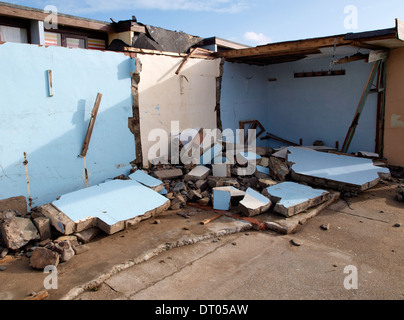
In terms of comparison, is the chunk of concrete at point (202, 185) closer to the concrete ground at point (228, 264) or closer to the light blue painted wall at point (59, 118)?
the concrete ground at point (228, 264)

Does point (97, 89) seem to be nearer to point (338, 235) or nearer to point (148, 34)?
point (148, 34)

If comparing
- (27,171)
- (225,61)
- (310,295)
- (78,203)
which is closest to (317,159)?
(225,61)

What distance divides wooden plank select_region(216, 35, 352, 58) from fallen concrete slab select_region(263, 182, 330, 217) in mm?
3253

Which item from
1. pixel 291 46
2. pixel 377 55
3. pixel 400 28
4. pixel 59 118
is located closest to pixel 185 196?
pixel 59 118

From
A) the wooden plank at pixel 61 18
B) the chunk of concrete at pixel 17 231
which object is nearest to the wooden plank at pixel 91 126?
the chunk of concrete at pixel 17 231

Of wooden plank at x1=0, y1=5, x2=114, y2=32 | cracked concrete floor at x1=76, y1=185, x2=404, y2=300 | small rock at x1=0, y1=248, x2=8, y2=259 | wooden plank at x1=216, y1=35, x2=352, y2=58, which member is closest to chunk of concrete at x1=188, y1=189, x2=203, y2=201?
cracked concrete floor at x1=76, y1=185, x2=404, y2=300

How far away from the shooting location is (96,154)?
6527 mm

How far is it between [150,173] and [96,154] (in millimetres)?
1276

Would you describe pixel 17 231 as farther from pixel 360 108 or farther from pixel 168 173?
pixel 360 108

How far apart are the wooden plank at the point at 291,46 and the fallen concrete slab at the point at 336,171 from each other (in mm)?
2661

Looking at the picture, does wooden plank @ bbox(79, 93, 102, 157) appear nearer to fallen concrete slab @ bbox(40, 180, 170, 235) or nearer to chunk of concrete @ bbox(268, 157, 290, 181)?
fallen concrete slab @ bbox(40, 180, 170, 235)

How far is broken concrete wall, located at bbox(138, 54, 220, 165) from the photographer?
7.32 metres

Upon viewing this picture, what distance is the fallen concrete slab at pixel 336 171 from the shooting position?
6.98 m

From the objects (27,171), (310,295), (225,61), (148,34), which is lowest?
(310,295)
